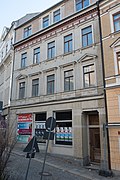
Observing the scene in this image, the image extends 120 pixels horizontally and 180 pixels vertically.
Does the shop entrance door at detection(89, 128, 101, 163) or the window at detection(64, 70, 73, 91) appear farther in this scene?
the window at detection(64, 70, 73, 91)

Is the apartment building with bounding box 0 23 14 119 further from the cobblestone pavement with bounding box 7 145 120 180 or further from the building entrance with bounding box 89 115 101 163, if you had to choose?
the building entrance with bounding box 89 115 101 163

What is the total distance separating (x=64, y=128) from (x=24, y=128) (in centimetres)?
496

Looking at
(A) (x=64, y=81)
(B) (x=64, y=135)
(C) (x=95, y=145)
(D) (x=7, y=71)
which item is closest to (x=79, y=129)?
(C) (x=95, y=145)

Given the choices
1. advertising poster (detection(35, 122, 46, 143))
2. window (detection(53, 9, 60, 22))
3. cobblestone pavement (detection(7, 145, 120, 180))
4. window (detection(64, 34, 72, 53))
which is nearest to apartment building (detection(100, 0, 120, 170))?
cobblestone pavement (detection(7, 145, 120, 180))

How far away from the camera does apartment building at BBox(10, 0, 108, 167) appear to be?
12648mm

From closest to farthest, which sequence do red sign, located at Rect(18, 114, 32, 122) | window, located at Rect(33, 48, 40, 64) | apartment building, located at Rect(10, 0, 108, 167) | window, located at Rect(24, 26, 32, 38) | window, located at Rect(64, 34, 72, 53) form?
1. apartment building, located at Rect(10, 0, 108, 167)
2. window, located at Rect(64, 34, 72, 53)
3. red sign, located at Rect(18, 114, 32, 122)
4. window, located at Rect(33, 48, 40, 64)
5. window, located at Rect(24, 26, 32, 38)

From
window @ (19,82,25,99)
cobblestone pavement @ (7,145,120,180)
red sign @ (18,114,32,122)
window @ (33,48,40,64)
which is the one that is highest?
window @ (33,48,40,64)

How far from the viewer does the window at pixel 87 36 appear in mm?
14055

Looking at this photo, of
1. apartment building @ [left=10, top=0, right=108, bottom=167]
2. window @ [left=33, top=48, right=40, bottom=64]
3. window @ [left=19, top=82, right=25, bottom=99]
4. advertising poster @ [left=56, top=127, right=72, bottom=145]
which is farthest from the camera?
window @ [left=19, top=82, right=25, bottom=99]

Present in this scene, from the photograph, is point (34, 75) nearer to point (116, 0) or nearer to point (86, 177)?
point (116, 0)

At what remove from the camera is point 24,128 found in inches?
666

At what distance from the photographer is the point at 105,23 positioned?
40.7ft

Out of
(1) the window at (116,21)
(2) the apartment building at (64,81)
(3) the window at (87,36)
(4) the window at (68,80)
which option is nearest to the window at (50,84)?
(2) the apartment building at (64,81)

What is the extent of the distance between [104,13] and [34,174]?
473 inches
